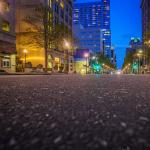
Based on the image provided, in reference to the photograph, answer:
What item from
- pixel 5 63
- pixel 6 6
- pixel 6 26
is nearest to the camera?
pixel 5 63

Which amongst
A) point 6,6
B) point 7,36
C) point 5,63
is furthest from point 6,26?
point 5,63

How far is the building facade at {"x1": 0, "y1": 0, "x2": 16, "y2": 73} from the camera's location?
40375 millimetres

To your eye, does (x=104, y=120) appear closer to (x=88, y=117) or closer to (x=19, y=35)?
(x=88, y=117)

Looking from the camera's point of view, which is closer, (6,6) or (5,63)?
(5,63)

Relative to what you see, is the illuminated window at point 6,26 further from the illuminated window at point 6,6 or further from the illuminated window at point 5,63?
the illuminated window at point 5,63

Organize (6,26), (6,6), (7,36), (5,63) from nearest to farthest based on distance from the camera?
(5,63), (6,6), (7,36), (6,26)

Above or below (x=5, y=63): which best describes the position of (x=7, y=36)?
above

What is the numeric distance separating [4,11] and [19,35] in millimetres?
16283

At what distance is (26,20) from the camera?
180 feet

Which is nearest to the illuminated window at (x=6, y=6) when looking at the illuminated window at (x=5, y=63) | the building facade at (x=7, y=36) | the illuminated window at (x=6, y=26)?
the building facade at (x=7, y=36)

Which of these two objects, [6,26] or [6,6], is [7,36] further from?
[6,6]

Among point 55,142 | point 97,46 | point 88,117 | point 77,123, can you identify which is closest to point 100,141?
point 55,142

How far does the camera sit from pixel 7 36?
42156 mm

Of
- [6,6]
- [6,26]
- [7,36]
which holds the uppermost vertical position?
[6,6]
